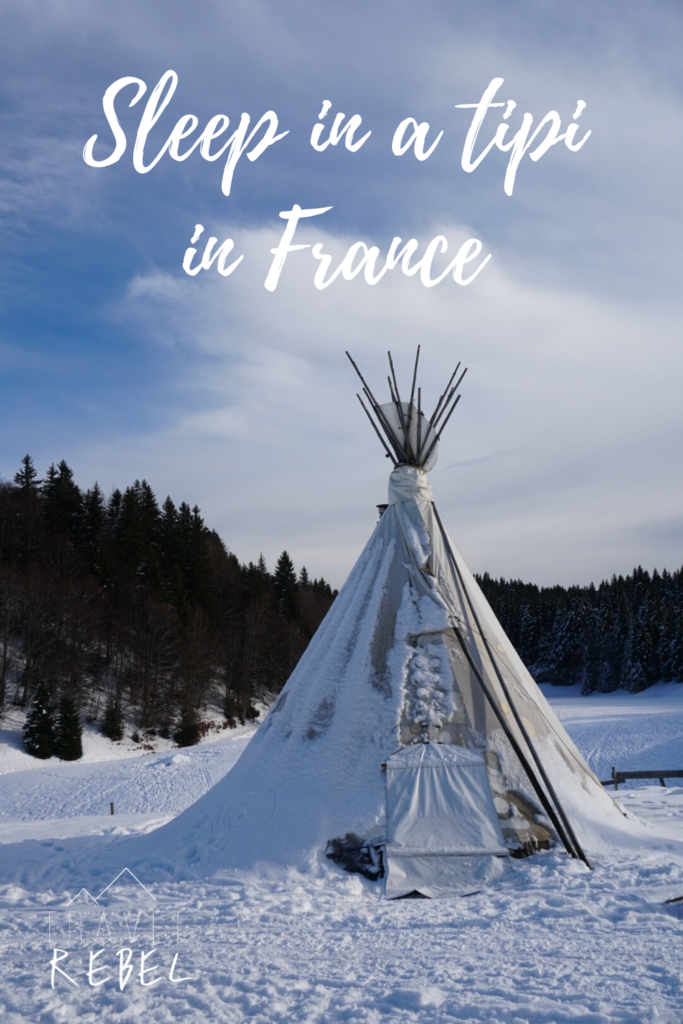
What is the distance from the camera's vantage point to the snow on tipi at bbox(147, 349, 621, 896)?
630cm

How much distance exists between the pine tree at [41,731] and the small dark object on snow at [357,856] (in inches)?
896

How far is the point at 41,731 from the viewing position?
25.7m

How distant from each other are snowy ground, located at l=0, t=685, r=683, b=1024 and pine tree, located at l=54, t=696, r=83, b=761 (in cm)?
1964

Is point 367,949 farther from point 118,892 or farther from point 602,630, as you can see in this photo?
point 602,630

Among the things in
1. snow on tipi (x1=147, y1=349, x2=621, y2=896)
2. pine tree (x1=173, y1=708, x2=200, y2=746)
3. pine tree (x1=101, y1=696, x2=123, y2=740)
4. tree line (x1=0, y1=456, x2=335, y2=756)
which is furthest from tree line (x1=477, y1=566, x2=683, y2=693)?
snow on tipi (x1=147, y1=349, x2=621, y2=896)

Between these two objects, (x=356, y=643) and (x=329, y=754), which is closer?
(x=329, y=754)

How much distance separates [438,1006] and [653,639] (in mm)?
49408

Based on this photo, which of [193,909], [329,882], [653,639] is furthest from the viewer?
[653,639]

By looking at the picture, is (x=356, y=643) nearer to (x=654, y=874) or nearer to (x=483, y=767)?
(x=483, y=767)

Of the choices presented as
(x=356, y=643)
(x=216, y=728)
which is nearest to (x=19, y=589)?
(x=216, y=728)

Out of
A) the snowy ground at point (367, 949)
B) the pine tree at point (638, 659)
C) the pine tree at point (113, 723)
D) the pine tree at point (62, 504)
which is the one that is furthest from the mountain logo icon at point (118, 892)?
the pine tree at point (638, 659)

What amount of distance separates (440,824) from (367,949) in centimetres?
189

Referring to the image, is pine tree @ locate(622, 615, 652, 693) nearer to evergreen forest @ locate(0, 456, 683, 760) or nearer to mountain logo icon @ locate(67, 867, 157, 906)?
evergreen forest @ locate(0, 456, 683, 760)

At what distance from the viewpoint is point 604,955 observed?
4.23 metres
